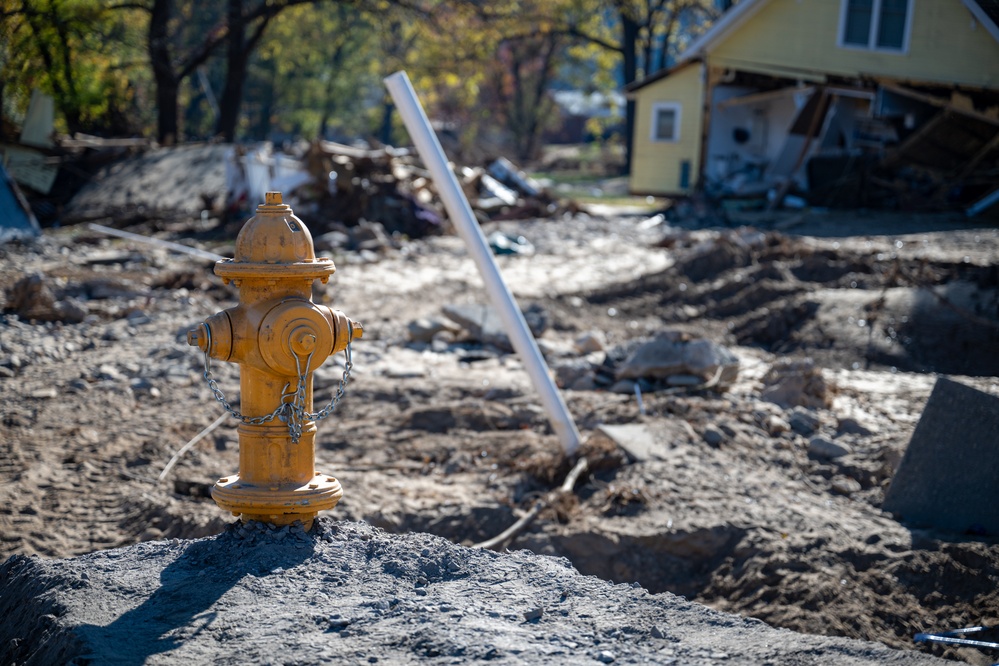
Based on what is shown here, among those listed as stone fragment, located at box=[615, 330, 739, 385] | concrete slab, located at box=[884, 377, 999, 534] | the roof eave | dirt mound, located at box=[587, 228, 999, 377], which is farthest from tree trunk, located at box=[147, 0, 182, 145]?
concrete slab, located at box=[884, 377, 999, 534]

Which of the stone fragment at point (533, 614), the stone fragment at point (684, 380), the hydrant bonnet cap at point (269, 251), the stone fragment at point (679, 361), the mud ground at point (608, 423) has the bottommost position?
the mud ground at point (608, 423)

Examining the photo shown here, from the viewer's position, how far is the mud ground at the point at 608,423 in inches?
186

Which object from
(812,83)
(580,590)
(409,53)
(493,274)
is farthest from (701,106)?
(580,590)

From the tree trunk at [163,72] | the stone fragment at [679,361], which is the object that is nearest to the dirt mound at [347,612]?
the stone fragment at [679,361]

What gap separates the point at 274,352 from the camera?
287 centimetres

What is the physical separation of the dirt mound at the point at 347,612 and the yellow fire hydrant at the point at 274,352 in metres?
0.14

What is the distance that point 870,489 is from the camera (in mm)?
5633

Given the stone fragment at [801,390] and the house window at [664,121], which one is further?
the house window at [664,121]

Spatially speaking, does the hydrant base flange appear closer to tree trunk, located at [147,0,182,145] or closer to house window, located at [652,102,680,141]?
tree trunk, located at [147,0,182,145]

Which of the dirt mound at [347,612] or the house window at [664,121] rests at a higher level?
the house window at [664,121]

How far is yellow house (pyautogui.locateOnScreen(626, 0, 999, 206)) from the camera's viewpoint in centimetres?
2047

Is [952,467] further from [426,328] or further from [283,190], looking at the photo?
[283,190]

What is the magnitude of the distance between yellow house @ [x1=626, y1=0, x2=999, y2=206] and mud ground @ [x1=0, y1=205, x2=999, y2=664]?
9410 mm

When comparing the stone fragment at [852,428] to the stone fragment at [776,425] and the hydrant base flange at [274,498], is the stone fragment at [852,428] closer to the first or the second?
the stone fragment at [776,425]
